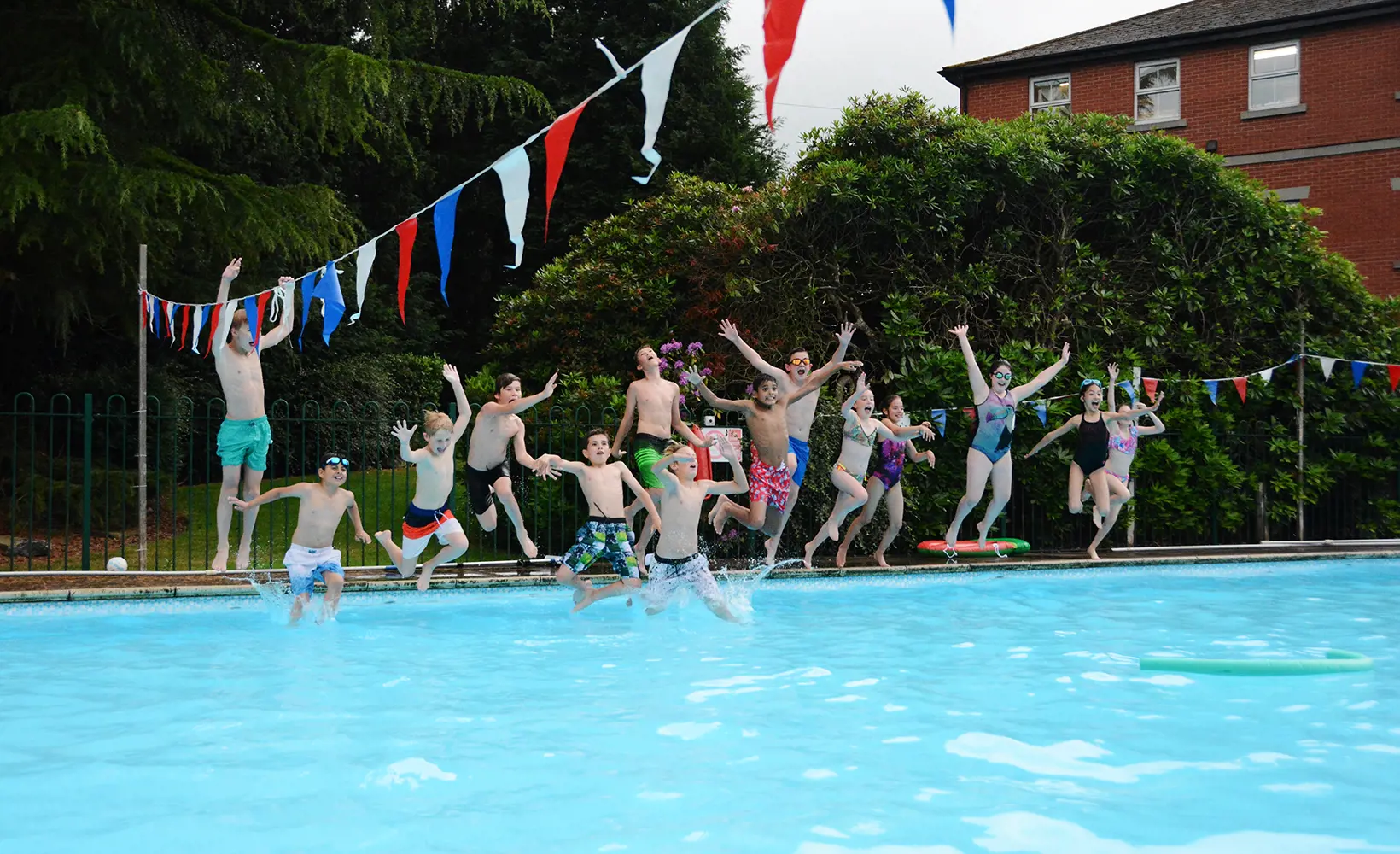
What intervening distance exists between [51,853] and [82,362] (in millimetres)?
14749

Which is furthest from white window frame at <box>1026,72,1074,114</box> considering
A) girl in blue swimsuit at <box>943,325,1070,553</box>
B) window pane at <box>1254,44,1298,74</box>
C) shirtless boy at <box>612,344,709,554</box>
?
shirtless boy at <box>612,344,709,554</box>

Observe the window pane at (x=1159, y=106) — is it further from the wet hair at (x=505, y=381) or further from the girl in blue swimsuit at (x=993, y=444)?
the wet hair at (x=505, y=381)

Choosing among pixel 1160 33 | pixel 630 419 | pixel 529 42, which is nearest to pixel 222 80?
pixel 630 419

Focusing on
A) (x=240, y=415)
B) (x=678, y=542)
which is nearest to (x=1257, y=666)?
(x=678, y=542)

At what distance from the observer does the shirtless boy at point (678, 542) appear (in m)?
9.02

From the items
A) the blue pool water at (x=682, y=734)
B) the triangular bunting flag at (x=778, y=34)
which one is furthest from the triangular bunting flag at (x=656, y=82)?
the blue pool water at (x=682, y=734)

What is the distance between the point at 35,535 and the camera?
44.9ft

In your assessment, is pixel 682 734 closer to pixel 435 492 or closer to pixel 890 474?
pixel 435 492

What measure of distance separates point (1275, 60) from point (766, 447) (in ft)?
61.2

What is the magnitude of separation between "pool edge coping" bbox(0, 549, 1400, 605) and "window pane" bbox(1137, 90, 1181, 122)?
13.3 m

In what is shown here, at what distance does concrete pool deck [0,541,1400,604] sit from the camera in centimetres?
971

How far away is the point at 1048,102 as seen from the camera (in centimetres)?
2619

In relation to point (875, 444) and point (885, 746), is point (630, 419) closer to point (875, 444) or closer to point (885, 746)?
point (875, 444)

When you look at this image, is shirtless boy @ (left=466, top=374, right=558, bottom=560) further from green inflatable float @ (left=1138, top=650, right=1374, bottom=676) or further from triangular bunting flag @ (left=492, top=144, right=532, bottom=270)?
green inflatable float @ (left=1138, top=650, right=1374, bottom=676)
